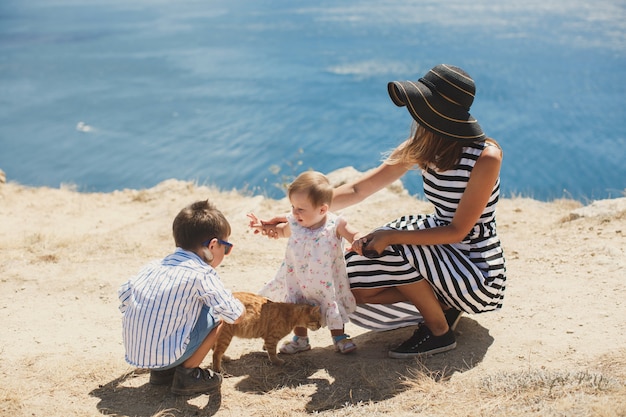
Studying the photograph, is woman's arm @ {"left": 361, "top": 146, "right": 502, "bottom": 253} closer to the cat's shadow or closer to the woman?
the woman

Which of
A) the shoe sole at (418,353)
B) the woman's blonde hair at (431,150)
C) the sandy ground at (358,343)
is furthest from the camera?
the shoe sole at (418,353)

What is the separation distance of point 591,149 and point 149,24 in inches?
866

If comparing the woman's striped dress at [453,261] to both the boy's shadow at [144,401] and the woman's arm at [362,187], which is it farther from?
the boy's shadow at [144,401]

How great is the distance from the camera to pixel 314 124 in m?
17.8

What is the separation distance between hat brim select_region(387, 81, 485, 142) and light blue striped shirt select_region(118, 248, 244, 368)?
1394 mm

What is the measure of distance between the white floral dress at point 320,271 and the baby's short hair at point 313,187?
23cm

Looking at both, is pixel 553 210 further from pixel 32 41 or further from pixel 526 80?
pixel 32 41

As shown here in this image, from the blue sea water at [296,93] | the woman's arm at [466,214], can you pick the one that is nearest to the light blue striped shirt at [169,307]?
the woman's arm at [466,214]

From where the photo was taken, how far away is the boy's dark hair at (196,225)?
343cm

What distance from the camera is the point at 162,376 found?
3666 millimetres

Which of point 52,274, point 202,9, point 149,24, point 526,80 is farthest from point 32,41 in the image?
point 52,274

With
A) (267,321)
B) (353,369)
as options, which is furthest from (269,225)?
(353,369)

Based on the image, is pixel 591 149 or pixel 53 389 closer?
pixel 53 389

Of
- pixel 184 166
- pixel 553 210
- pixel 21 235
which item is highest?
pixel 553 210
